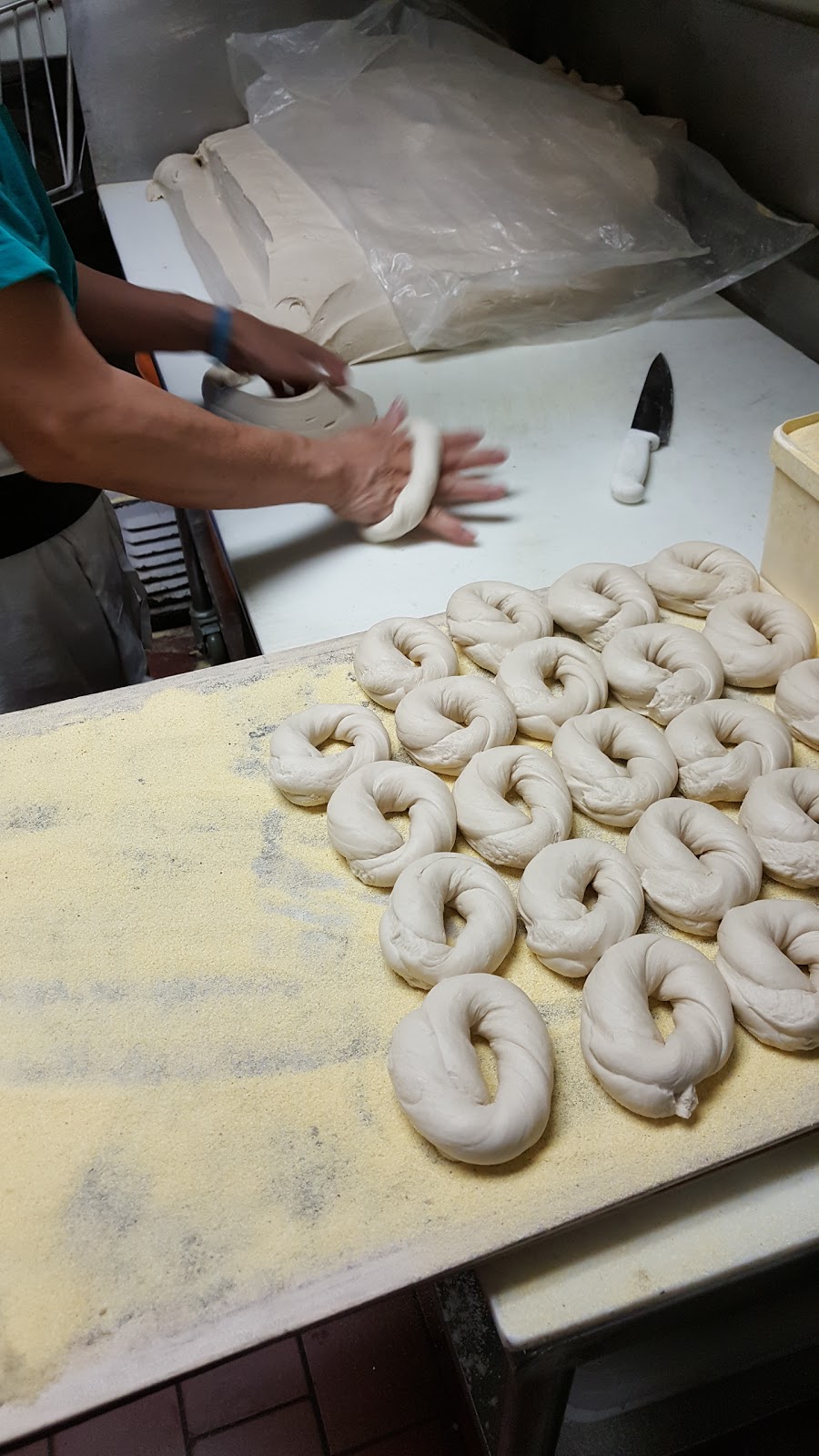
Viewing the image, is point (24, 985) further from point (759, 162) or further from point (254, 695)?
point (759, 162)

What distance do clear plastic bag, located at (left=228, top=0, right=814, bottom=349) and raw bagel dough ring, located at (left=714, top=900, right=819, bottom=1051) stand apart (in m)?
1.47

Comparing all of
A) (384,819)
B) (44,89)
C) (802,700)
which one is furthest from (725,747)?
(44,89)

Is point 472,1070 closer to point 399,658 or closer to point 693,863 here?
point 693,863

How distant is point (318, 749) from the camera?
125 centimetres

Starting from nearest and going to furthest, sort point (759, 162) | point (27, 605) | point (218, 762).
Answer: point (218, 762)
point (27, 605)
point (759, 162)

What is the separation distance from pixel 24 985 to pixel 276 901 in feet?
0.92

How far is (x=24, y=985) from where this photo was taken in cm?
100

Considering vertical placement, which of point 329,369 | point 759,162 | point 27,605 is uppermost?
point 759,162

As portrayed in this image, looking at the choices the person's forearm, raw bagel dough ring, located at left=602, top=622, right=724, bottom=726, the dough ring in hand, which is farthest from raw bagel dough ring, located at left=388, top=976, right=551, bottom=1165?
the person's forearm

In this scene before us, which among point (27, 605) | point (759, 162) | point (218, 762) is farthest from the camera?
point (759, 162)

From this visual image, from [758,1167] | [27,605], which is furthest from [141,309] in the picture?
[758,1167]

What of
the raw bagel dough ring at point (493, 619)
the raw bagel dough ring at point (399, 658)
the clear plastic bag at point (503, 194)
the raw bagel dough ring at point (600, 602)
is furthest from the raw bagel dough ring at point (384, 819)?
the clear plastic bag at point (503, 194)

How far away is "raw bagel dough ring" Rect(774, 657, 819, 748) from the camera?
3.94 feet

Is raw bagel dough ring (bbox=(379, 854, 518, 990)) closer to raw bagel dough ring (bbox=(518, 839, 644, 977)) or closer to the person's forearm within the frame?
raw bagel dough ring (bbox=(518, 839, 644, 977))
